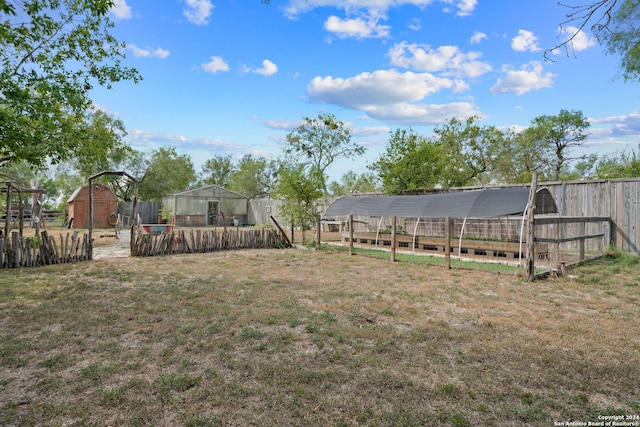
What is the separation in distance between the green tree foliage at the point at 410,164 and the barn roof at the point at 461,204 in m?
3.35

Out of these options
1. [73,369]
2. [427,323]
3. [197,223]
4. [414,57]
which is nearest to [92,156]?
[73,369]

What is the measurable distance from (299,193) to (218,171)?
3568 cm

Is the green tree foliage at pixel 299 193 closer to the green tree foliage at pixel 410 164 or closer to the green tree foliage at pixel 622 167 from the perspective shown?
the green tree foliage at pixel 410 164

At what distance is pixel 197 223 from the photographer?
1097 inches

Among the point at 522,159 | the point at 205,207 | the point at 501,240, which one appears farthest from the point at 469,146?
the point at 205,207

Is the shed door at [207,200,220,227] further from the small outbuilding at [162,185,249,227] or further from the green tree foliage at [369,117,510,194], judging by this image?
the green tree foliage at [369,117,510,194]

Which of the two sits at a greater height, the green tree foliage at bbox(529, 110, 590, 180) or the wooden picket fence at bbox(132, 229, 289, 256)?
the green tree foliage at bbox(529, 110, 590, 180)

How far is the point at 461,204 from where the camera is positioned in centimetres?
1120

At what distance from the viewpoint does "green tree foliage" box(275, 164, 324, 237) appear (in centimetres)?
1438

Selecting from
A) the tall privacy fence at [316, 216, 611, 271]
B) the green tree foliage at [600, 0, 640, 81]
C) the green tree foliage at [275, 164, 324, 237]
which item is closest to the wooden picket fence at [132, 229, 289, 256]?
the green tree foliage at [275, 164, 324, 237]

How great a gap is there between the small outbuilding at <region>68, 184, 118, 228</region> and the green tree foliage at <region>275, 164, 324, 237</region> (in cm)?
1540

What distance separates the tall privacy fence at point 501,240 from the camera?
373 inches

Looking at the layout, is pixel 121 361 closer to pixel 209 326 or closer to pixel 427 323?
pixel 209 326

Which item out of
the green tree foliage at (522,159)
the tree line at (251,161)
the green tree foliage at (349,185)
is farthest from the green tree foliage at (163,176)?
the green tree foliage at (522,159)
